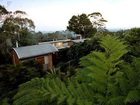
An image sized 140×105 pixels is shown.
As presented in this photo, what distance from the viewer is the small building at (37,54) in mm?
30516

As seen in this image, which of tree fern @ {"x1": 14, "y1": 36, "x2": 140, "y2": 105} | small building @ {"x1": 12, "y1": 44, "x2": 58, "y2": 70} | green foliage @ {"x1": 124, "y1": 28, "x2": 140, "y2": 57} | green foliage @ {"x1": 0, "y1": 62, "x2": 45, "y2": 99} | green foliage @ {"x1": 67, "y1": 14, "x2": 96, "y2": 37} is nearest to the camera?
tree fern @ {"x1": 14, "y1": 36, "x2": 140, "y2": 105}

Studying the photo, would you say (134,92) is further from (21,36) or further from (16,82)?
(21,36)

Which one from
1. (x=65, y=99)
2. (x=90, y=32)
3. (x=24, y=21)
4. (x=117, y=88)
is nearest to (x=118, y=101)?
(x=117, y=88)

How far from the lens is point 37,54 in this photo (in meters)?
32.4

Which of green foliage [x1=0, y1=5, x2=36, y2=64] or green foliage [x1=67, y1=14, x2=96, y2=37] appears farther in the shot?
green foliage [x1=67, y1=14, x2=96, y2=37]

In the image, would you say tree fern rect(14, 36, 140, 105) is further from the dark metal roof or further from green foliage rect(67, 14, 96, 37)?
green foliage rect(67, 14, 96, 37)

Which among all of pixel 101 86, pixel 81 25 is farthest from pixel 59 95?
pixel 81 25

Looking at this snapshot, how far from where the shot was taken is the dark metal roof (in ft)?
101

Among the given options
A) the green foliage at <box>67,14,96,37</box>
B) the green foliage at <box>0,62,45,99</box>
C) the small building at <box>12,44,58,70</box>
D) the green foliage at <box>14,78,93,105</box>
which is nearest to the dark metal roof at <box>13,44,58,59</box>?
the small building at <box>12,44,58,70</box>

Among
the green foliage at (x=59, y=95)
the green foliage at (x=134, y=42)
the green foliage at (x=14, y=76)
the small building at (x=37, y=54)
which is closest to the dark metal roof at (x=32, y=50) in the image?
the small building at (x=37, y=54)

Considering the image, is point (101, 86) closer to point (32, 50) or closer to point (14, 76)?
point (14, 76)

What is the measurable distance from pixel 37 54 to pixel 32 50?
2.42 ft

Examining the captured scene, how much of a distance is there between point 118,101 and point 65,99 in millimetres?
280

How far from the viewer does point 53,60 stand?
33844 millimetres
